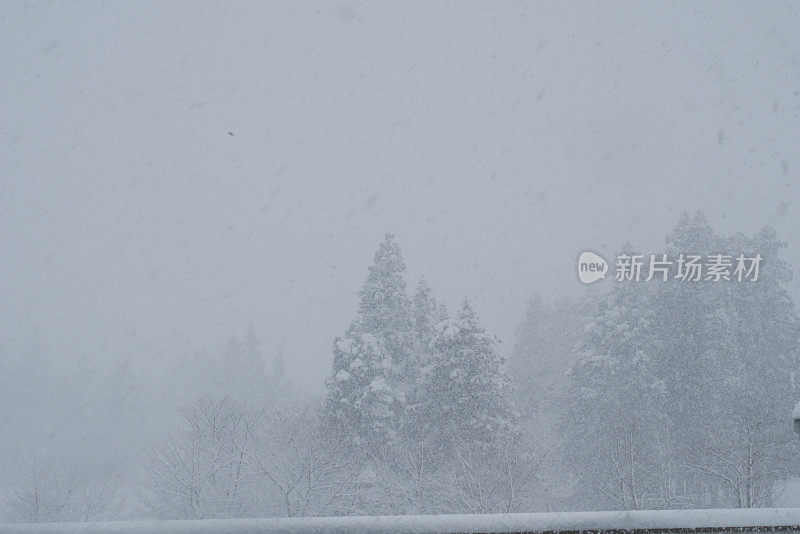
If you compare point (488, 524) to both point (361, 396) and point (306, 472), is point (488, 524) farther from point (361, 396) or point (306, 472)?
point (361, 396)

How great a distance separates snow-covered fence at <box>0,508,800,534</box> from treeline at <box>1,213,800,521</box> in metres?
15.7

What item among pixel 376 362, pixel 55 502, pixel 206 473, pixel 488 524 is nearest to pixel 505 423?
pixel 376 362

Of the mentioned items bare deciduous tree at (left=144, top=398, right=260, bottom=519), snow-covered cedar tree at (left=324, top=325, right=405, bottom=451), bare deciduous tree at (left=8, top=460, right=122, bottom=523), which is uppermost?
snow-covered cedar tree at (left=324, top=325, right=405, bottom=451)

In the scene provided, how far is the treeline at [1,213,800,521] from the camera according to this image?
2053cm

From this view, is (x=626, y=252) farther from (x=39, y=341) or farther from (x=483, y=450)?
(x=39, y=341)

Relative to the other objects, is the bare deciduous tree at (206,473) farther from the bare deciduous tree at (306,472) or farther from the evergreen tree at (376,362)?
the evergreen tree at (376,362)

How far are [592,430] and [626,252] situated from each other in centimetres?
889

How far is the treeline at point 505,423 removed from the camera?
20531mm

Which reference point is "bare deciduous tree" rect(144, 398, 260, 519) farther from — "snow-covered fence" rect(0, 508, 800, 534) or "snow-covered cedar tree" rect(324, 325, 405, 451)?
"snow-covered fence" rect(0, 508, 800, 534)

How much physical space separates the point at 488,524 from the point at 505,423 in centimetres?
1880

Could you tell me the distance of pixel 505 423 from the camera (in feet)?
72.1

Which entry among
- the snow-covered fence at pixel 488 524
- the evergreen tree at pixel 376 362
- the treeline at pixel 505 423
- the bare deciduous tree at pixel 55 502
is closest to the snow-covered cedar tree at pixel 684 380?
the treeline at pixel 505 423

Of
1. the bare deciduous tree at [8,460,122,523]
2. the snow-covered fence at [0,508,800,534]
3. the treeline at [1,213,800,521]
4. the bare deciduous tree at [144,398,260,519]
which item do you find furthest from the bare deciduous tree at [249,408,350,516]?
the snow-covered fence at [0,508,800,534]

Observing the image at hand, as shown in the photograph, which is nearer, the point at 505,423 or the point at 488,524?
the point at 488,524
